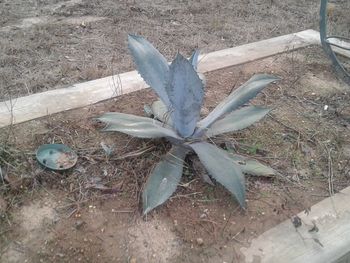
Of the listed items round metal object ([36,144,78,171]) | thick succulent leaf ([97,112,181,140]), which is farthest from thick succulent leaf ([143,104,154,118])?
round metal object ([36,144,78,171])

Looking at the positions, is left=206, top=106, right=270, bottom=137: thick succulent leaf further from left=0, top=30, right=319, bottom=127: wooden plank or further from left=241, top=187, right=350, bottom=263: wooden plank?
left=0, top=30, right=319, bottom=127: wooden plank

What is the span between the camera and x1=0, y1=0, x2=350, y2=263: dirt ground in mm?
1158

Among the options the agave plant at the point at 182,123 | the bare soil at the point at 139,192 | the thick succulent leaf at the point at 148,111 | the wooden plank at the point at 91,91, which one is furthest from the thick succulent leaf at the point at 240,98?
the wooden plank at the point at 91,91

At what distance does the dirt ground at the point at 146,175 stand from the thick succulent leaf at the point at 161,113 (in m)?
0.09

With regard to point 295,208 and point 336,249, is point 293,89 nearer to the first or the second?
point 295,208

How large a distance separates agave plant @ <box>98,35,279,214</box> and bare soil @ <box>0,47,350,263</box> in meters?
0.07

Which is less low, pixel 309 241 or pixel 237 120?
pixel 237 120

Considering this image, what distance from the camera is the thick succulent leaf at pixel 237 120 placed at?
147 centimetres

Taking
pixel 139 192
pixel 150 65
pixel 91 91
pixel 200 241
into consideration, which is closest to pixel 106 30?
pixel 91 91

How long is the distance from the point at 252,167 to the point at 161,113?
1.47 feet

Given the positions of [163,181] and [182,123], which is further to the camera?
[182,123]

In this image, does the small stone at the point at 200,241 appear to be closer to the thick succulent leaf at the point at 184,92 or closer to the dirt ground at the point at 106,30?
the thick succulent leaf at the point at 184,92

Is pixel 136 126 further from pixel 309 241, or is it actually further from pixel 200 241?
pixel 309 241

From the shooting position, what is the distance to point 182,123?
1.40m
